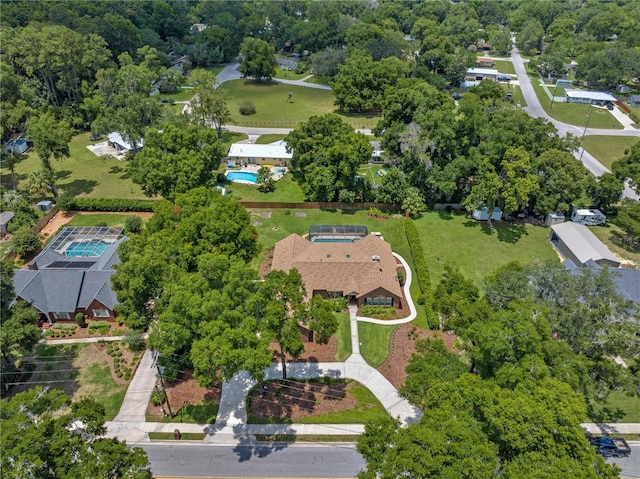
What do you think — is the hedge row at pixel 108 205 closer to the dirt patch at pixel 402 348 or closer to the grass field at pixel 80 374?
the grass field at pixel 80 374

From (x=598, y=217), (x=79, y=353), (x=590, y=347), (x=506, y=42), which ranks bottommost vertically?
(x=79, y=353)

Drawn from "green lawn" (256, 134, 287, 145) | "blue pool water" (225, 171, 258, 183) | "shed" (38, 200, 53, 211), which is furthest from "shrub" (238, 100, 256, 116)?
"shed" (38, 200, 53, 211)

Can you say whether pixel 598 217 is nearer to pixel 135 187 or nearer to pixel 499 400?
pixel 499 400

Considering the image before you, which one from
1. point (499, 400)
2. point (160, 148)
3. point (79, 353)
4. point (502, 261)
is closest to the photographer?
point (499, 400)

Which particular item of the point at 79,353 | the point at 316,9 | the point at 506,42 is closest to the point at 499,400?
the point at 79,353

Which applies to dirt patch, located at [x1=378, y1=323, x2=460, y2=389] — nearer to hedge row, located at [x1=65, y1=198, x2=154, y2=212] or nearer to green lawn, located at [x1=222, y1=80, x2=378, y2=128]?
hedge row, located at [x1=65, y1=198, x2=154, y2=212]

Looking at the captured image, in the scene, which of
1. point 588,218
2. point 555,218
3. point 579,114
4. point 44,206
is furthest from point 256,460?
point 579,114

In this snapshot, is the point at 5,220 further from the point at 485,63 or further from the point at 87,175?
the point at 485,63
